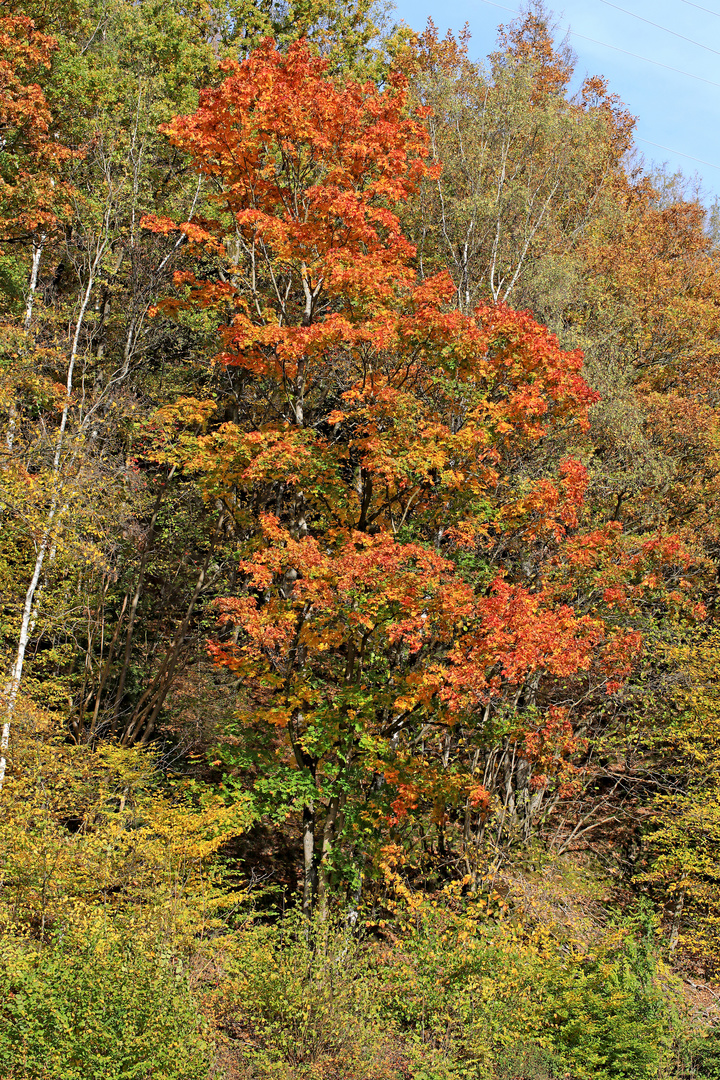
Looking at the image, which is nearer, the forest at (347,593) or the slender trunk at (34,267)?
the forest at (347,593)

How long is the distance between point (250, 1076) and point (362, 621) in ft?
15.3

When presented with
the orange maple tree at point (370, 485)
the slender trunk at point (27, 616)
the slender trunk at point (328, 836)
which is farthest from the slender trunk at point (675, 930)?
the slender trunk at point (27, 616)

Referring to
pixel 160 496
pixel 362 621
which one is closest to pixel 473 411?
pixel 362 621

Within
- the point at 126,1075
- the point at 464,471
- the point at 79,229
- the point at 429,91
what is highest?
the point at 429,91

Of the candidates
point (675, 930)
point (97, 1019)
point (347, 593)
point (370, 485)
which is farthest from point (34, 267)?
point (675, 930)

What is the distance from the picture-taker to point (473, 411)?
11.6 metres

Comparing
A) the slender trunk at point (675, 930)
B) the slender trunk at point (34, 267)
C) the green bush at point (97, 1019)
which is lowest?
the slender trunk at point (675, 930)

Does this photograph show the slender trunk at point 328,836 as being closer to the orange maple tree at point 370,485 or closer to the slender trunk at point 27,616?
the orange maple tree at point 370,485

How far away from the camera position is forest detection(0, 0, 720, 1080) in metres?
8.67

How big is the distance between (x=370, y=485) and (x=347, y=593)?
2740 millimetres

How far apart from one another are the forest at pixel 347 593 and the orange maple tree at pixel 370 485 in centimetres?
7

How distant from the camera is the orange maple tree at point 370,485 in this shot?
10.4 meters

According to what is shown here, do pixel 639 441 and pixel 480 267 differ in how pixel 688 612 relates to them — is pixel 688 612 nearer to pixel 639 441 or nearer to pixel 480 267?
pixel 639 441

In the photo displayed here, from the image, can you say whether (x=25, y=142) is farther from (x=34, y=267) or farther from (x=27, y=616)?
(x=27, y=616)
